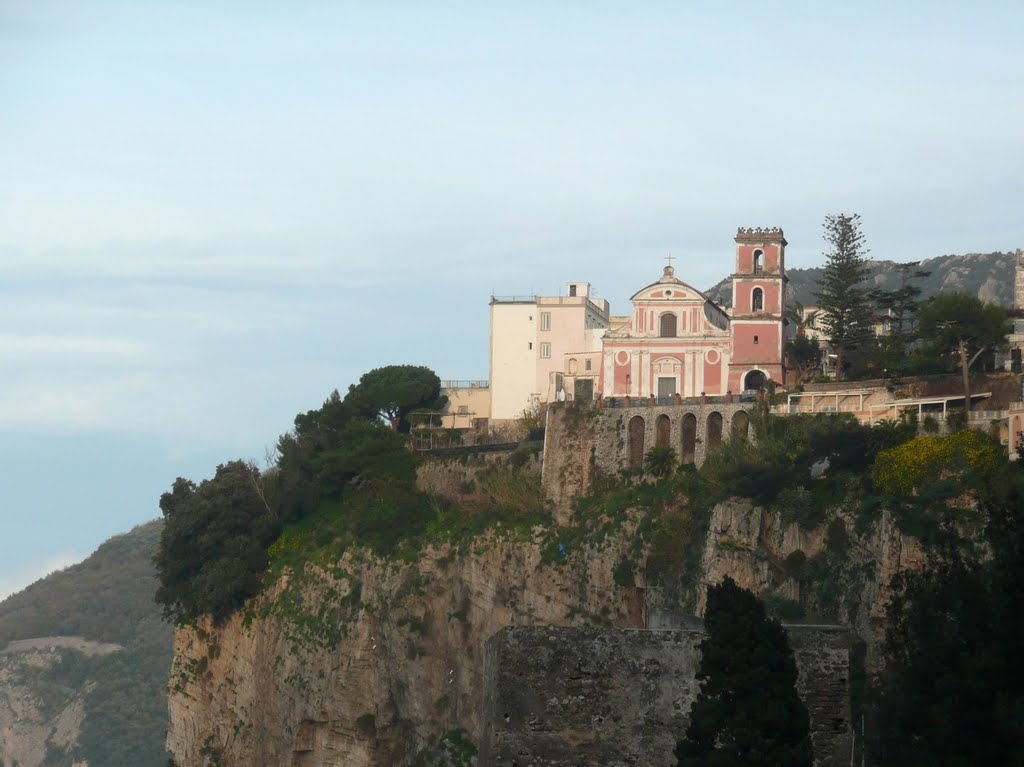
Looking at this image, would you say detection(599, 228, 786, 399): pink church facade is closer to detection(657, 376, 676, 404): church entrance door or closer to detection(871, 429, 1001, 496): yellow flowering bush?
detection(657, 376, 676, 404): church entrance door

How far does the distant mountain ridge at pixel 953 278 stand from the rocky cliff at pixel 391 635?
68.1 meters

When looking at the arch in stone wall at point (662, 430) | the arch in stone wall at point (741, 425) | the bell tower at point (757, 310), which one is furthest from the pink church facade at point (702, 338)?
the arch in stone wall at point (741, 425)

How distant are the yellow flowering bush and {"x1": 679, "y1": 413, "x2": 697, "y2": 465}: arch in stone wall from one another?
9896mm

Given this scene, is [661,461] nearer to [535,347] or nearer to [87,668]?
[535,347]

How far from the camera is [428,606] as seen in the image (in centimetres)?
6606

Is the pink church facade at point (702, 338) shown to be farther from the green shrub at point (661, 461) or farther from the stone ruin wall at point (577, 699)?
the stone ruin wall at point (577, 699)

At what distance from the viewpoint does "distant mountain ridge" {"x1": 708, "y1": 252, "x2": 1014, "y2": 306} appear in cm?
13688

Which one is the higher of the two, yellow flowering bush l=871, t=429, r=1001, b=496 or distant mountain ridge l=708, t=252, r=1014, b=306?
distant mountain ridge l=708, t=252, r=1014, b=306

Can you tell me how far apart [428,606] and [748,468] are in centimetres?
1438

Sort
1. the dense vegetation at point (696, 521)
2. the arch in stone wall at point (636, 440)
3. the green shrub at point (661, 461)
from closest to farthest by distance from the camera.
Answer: the dense vegetation at point (696, 521)
the green shrub at point (661, 461)
the arch in stone wall at point (636, 440)

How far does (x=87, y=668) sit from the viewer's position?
130 metres

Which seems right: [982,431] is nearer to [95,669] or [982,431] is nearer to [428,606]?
[428,606]

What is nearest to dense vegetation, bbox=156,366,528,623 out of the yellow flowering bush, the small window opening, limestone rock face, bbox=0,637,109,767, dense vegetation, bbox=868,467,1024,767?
the small window opening

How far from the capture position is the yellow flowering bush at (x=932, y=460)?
51.1m
